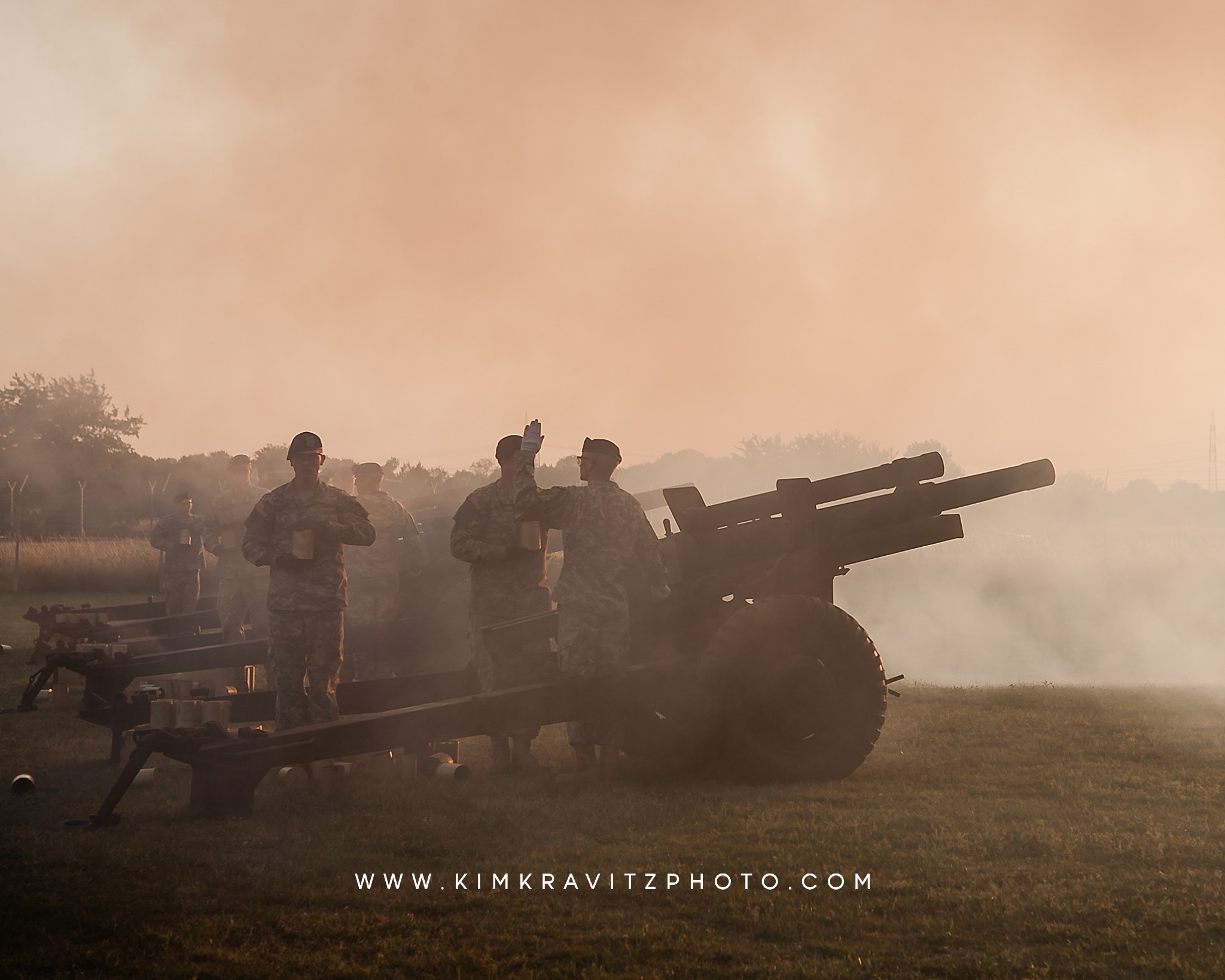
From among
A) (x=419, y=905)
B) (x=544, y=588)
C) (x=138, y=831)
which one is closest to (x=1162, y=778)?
(x=544, y=588)

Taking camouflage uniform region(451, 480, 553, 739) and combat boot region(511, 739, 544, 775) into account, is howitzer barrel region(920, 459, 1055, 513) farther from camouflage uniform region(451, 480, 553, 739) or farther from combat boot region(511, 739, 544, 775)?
combat boot region(511, 739, 544, 775)

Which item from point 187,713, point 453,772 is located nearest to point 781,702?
point 453,772

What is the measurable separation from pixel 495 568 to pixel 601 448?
4.52 ft

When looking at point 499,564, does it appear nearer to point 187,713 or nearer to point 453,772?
point 453,772

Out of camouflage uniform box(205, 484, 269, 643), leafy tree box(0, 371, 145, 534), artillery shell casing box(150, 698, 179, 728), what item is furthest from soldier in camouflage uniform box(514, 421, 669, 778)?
leafy tree box(0, 371, 145, 534)

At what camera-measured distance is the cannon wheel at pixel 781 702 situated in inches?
270

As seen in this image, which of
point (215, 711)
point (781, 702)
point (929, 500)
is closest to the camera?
point (215, 711)

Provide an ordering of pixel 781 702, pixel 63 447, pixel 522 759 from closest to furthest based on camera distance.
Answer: pixel 781 702, pixel 522 759, pixel 63 447

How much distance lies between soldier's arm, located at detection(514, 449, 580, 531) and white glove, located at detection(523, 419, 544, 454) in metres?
0.10

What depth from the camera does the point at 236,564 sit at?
11.0 metres

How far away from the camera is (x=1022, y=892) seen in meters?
4.50

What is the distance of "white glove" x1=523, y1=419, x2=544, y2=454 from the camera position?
22.3ft

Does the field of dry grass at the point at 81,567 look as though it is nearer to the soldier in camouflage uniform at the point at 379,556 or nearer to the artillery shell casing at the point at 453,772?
the soldier in camouflage uniform at the point at 379,556

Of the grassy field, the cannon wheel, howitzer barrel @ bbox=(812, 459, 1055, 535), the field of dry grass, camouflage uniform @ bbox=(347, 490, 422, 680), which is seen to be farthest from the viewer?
the field of dry grass
